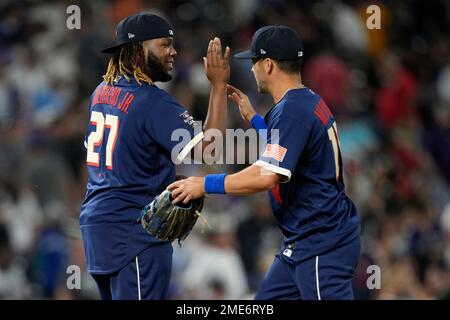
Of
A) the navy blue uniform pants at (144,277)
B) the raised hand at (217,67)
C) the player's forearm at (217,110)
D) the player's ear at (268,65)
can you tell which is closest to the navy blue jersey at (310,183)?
the player's ear at (268,65)

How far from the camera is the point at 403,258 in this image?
29.0ft

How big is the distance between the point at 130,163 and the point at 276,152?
2.54 ft

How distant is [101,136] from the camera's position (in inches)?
213

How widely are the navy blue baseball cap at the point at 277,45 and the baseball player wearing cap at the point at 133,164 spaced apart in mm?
474

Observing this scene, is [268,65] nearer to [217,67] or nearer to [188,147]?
[217,67]

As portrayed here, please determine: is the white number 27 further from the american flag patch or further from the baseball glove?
the american flag patch

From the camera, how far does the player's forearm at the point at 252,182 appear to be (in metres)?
5.16

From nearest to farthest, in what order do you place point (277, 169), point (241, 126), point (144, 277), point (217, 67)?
1. point (277, 169)
2. point (144, 277)
3. point (217, 67)
4. point (241, 126)

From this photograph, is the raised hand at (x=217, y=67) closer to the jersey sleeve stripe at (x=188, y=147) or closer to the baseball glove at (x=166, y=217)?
the jersey sleeve stripe at (x=188, y=147)

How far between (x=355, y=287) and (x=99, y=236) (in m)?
3.82

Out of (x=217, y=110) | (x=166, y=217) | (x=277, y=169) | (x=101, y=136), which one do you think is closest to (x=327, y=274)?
(x=277, y=169)

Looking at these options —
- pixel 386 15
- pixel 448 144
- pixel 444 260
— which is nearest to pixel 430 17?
pixel 386 15

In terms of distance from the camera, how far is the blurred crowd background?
352 inches
